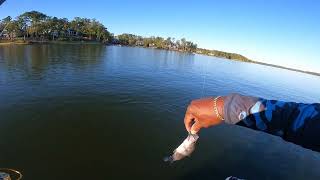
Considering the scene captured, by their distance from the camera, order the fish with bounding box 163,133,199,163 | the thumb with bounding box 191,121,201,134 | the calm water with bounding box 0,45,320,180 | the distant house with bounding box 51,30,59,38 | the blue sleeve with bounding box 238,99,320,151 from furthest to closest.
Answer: the distant house with bounding box 51,30,59,38
the calm water with bounding box 0,45,320,180
the fish with bounding box 163,133,199,163
the thumb with bounding box 191,121,201,134
the blue sleeve with bounding box 238,99,320,151

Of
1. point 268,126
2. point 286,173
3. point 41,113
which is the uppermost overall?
point 268,126

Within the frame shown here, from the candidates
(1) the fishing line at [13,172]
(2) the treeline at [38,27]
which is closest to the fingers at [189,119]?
(1) the fishing line at [13,172]

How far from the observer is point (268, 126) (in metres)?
1.90

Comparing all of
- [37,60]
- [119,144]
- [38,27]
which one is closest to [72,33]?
[38,27]

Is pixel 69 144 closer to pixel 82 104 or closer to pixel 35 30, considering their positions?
pixel 82 104

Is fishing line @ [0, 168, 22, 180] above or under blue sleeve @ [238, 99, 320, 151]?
under

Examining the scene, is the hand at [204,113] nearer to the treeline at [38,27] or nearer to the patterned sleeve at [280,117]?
the patterned sleeve at [280,117]

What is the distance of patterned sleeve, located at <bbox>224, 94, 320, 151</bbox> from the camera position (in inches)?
65.3

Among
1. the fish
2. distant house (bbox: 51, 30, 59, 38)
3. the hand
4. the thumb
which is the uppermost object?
distant house (bbox: 51, 30, 59, 38)

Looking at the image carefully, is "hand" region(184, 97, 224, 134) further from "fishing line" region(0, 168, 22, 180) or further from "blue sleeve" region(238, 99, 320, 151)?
"fishing line" region(0, 168, 22, 180)

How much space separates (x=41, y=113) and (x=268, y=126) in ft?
58.7

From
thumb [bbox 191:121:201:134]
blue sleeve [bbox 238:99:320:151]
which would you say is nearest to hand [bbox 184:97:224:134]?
thumb [bbox 191:121:201:134]

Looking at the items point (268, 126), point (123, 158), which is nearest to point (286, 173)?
point (123, 158)

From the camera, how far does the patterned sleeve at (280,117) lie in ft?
5.44
